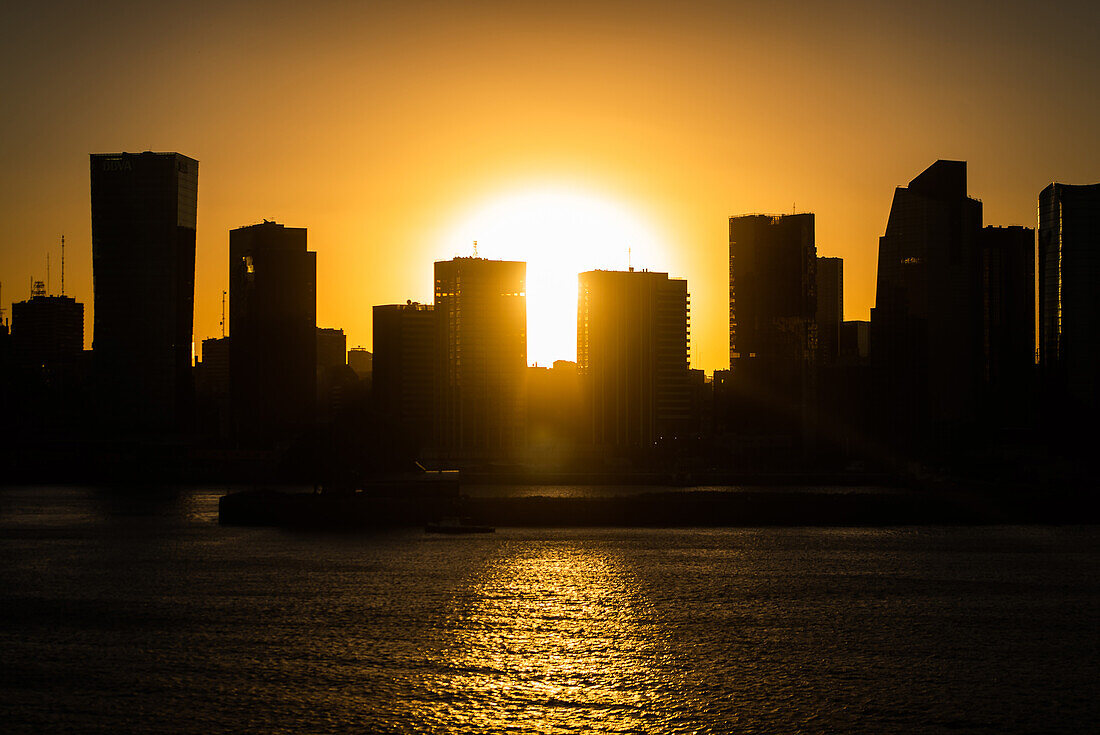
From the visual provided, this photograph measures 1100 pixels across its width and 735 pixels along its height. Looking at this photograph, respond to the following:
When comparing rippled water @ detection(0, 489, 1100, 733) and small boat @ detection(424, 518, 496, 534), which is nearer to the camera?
rippled water @ detection(0, 489, 1100, 733)

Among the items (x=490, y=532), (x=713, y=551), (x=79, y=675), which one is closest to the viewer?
(x=79, y=675)

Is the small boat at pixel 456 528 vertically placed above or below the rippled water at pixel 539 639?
below

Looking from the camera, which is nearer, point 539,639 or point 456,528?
→ point 539,639

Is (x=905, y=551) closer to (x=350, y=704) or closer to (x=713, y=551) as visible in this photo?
(x=713, y=551)

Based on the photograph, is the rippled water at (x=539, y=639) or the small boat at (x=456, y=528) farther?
the small boat at (x=456, y=528)

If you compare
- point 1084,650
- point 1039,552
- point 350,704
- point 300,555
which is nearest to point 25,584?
point 300,555

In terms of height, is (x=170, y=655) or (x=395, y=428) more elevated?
(x=395, y=428)

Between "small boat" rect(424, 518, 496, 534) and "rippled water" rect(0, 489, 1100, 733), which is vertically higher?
"rippled water" rect(0, 489, 1100, 733)

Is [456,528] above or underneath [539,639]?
underneath
